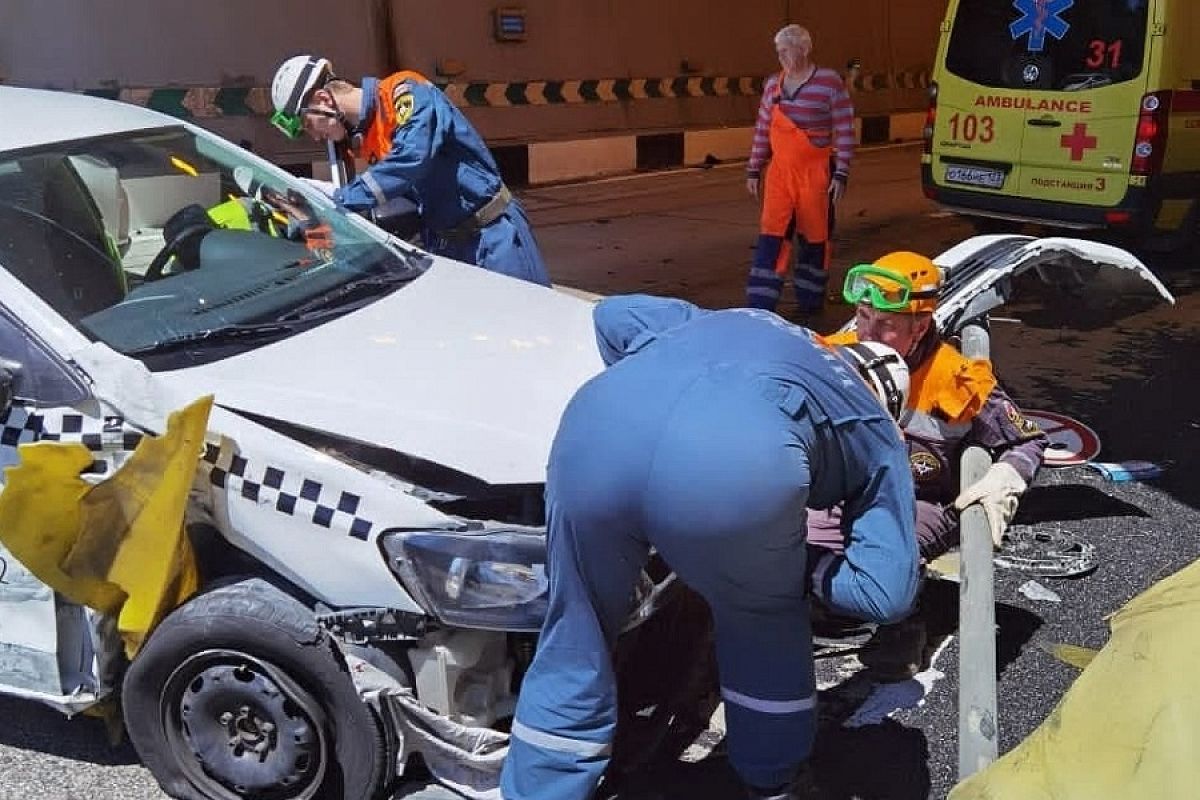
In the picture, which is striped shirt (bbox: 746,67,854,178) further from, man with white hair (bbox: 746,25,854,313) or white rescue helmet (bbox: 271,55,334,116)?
white rescue helmet (bbox: 271,55,334,116)

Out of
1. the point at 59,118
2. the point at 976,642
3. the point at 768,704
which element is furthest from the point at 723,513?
the point at 59,118

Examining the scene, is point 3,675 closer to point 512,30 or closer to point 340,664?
point 340,664

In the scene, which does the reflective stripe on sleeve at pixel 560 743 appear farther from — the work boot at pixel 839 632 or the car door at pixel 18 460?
the work boot at pixel 839 632

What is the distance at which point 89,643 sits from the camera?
2.79m

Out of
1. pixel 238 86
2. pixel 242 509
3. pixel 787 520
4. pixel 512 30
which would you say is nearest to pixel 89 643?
pixel 242 509

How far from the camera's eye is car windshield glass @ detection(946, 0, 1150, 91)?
7910mm

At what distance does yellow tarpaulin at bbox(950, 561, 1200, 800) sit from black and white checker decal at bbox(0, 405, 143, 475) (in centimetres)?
186

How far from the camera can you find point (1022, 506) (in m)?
4.64

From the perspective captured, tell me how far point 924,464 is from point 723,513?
4.71 feet

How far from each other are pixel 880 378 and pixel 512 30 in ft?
37.6

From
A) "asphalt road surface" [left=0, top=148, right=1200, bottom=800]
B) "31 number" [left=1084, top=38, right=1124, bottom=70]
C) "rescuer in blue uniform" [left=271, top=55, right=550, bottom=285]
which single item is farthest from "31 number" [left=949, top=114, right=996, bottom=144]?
"rescuer in blue uniform" [left=271, top=55, right=550, bottom=285]

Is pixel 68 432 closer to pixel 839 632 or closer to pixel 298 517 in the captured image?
pixel 298 517

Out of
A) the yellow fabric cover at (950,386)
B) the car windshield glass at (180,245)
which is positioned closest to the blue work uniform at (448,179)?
the car windshield glass at (180,245)

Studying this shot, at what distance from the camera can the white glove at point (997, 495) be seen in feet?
9.98
